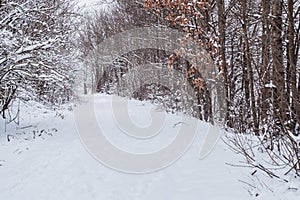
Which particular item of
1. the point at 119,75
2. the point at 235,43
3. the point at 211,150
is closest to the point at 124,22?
the point at 235,43

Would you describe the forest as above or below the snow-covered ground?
above

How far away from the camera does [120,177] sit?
4.96 meters

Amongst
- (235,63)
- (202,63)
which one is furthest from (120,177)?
(235,63)

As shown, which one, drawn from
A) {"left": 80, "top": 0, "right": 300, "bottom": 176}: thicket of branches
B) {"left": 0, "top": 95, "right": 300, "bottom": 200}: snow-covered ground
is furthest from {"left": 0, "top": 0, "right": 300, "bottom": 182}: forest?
{"left": 0, "top": 95, "right": 300, "bottom": 200}: snow-covered ground

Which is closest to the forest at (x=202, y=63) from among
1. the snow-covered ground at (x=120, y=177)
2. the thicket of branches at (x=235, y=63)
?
the thicket of branches at (x=235, y=63)

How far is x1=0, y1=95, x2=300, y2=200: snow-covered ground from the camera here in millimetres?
4016

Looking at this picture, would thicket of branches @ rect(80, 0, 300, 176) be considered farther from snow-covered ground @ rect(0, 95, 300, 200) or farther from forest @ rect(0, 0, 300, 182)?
snow-covered ground @ rect(0, 95, 300, 200)

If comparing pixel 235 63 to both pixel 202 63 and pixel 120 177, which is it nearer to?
pixel 202 63

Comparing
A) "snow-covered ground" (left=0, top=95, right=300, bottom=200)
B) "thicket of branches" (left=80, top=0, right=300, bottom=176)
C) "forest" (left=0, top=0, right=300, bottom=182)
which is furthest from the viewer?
"forest" (left=0, top=0, right=300, bottom=182)

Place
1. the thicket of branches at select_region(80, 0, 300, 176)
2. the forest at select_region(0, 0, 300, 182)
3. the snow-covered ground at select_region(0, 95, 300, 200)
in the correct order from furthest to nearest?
1. the forest at select_region(0, 0, 300, 182)
2. the thicket of branches at select_region(80, 0, 300, 176)
3. the snow-covered ground at select_region(0, 95, 300, 200)

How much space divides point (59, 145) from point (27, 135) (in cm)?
137

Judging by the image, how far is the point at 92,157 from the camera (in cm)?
609

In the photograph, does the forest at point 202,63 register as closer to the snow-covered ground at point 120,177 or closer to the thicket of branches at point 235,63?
the thicket of branches at point 235,63

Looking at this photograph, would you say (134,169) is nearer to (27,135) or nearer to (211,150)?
(211,150)
